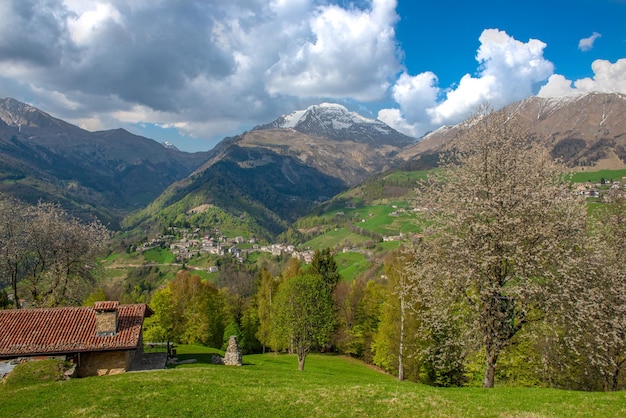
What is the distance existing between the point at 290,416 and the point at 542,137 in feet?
75.9

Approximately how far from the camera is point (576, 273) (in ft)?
63.0

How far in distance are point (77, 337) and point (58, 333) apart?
1542 mm

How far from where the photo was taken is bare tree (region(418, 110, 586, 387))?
1945 cm

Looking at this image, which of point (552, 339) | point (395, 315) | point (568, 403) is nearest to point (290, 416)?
point (568, 403)

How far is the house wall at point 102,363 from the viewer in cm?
2748

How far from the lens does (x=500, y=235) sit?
65.6ft

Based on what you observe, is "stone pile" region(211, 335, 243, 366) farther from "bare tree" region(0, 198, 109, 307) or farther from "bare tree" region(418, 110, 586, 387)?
"bare tree" region(418, 110, 586, 387)

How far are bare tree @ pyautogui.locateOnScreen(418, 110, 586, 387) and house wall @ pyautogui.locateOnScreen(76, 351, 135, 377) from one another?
22.9 m

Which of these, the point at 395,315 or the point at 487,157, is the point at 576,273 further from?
the point at 395,315

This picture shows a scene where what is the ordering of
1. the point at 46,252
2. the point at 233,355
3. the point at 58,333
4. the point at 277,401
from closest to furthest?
1. the point at 277,401
2. the point at 58,333
3. the point at 233,355
4. the point at 46,252

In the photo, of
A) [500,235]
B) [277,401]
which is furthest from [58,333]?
[500,235]

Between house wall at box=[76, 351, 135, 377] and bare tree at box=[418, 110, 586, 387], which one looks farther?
house wall at box=[76, 351, 135, 377]

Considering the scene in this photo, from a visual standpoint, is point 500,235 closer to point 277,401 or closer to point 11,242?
point 277,401

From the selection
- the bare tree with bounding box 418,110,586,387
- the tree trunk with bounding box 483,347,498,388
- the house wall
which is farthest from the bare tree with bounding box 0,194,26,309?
the tree trunk with bounding box 483,347,498,388
